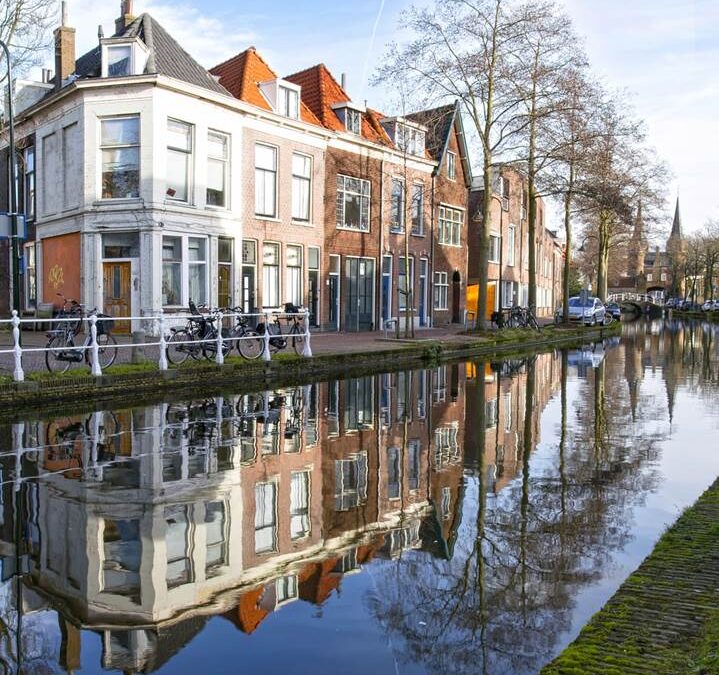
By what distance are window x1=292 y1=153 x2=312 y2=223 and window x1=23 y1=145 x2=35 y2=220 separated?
960 cm

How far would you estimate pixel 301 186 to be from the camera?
27.9 meters

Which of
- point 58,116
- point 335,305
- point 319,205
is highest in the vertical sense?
point 58,116

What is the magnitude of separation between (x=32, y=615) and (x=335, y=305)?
25670 millimetres

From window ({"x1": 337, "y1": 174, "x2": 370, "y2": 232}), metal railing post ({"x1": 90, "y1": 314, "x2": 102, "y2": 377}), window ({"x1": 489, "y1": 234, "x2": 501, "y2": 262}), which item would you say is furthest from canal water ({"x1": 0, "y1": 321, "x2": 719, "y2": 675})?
window ({"x1": 489, "y1": 234, "x2": 501, "y2": 262})

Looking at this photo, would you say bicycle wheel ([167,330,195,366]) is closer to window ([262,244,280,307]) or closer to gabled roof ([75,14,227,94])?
window ([262,244,280,307])

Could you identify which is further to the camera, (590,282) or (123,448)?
(590,282)

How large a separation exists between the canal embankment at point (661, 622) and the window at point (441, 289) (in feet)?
106

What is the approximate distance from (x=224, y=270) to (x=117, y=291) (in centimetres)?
362

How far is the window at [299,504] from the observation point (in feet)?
18.7

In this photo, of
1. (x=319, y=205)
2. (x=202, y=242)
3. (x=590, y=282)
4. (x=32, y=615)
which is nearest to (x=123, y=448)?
(x=32, y=615)

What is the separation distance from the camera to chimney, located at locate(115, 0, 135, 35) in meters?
25.5

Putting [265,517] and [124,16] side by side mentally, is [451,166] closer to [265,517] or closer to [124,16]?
[124,16]

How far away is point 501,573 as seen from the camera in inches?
191

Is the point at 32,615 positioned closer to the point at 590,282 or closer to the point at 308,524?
the point at 308,524
